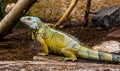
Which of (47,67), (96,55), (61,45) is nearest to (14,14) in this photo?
(61,45)

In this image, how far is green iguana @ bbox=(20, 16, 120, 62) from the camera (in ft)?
14.8

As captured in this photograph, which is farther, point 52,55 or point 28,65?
point 52,55

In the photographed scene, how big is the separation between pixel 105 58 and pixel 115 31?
4.07 metres

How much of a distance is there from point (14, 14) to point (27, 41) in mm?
1210

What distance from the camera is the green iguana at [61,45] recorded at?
4.50 m

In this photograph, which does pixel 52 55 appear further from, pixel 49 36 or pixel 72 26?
pixel 72 26

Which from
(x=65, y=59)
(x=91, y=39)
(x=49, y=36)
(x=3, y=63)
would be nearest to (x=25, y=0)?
(x=91, y=39)

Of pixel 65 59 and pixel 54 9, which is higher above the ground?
pixel 54 9

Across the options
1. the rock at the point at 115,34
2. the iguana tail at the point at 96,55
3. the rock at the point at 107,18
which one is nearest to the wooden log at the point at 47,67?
the iguana tail at the point at 96,55

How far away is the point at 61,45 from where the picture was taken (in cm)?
476

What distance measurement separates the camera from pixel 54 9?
35.5 feet

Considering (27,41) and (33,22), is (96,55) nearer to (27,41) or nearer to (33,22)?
(33,22)

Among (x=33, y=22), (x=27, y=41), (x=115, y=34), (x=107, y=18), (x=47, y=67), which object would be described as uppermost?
(x=107, y=18)

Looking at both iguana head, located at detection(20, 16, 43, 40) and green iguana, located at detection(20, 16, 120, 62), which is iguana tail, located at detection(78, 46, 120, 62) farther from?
iguana head, located at detection(20, 16, 43, 40)
